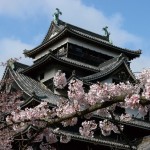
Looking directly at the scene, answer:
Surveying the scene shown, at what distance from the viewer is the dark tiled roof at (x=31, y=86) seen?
22.9m

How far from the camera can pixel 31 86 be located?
24.7 metres

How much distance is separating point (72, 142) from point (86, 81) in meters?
5.18

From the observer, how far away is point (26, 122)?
630 centimetres

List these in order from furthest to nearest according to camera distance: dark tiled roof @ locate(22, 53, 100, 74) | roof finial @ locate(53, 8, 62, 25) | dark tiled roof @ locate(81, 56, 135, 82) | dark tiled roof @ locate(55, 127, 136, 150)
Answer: roof finial @ locate(53, 8, 62, 25) < dark tiled roof @ locate(81, 56, 135, 82) < dark tiled roof @ locate(22, 53, 100, 74) < dark tiled roof @ locate(55, 127, 136, 150)

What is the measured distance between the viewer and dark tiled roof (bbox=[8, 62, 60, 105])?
22.9 meters

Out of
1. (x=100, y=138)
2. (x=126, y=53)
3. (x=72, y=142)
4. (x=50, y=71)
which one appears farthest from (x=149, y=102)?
(x=126, y=53)

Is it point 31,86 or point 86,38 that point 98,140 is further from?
point 86,38

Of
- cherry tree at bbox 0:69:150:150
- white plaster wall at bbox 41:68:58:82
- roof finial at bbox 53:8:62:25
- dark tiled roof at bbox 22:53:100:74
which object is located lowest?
cherry tree at bbox 0:69:150:150

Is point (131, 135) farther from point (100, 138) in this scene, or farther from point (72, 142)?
point (72, 142)

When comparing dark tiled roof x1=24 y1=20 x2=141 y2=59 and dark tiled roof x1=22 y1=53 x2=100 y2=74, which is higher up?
dark tiled roof x1=24 y1=20 x2=141 y2=59

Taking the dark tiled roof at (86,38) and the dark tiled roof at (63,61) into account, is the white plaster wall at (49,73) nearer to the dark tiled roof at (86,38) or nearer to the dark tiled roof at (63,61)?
the dark tiled roof at (63,61)

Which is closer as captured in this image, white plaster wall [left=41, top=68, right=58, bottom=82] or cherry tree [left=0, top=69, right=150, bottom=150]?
cherry tree [left=0, top=69, right=150, bottom=150]

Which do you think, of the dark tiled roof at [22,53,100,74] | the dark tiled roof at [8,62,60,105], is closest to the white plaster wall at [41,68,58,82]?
the dark tiled roof at [8,62,60,105]

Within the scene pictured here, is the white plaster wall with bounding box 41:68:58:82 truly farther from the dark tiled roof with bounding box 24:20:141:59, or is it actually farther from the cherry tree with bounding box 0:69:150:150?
the cherry tree with bounding box 0:69:150:150
